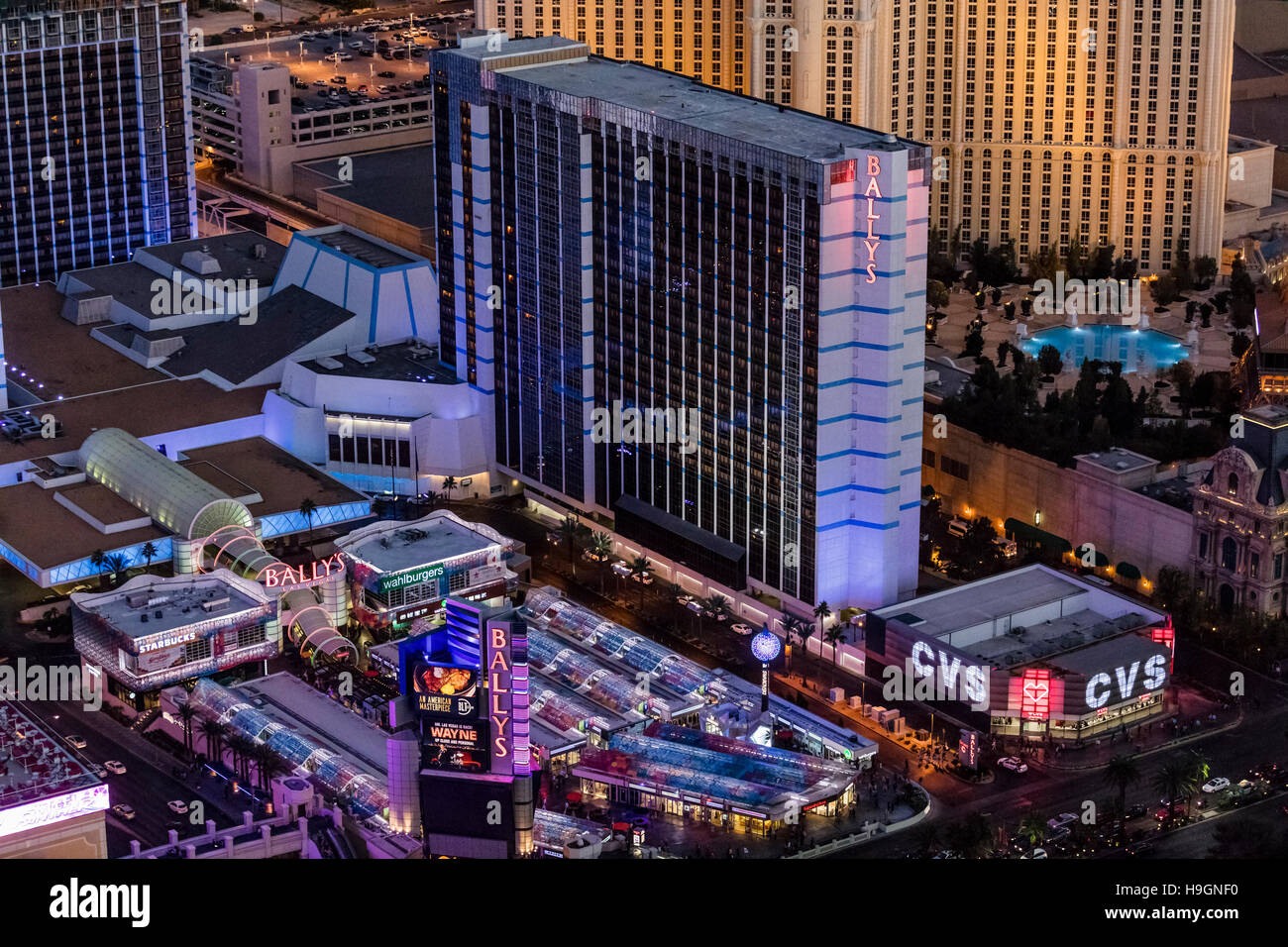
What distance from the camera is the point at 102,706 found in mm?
171000

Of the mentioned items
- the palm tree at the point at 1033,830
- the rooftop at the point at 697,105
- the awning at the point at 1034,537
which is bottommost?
the palm tree at the point at 1033,830

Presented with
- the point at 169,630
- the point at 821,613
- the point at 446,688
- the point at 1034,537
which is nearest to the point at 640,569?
the point at 821,613

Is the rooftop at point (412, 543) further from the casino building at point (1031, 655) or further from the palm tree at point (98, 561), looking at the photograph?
the casino building at point (1031, 655)

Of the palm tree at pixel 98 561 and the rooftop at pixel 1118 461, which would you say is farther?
the rooftop at pixel 1118 461

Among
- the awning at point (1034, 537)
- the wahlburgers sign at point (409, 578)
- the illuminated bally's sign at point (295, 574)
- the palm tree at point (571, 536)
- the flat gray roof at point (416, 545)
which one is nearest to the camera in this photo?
the illuminated bally's sign at point (295, 574)

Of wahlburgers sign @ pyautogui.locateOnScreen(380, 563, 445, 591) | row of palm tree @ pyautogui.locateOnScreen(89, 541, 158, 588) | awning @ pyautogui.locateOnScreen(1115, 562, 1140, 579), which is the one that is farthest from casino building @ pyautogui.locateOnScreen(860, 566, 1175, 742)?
row of palm tree @ pyautogui.locateOnScreen(89, 541, 158, 588)

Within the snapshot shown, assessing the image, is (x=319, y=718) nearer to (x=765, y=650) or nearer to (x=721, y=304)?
(x=765, y=650)

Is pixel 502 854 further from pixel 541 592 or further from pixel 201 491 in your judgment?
pixel 201 491

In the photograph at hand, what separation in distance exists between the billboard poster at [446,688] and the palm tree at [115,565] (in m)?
63.9

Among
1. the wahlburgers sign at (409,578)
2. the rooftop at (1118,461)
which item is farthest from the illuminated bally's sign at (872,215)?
the wahlburgers sign at (409,578)

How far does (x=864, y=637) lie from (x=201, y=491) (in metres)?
62.2

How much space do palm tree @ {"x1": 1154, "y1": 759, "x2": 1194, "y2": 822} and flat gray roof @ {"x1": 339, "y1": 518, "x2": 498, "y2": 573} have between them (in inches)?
2529

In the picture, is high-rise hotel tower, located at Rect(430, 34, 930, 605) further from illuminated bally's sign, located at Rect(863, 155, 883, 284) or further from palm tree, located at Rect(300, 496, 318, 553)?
palm tree, located at Rect(300, 496, 318, 553)

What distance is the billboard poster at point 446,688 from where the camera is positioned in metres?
130
